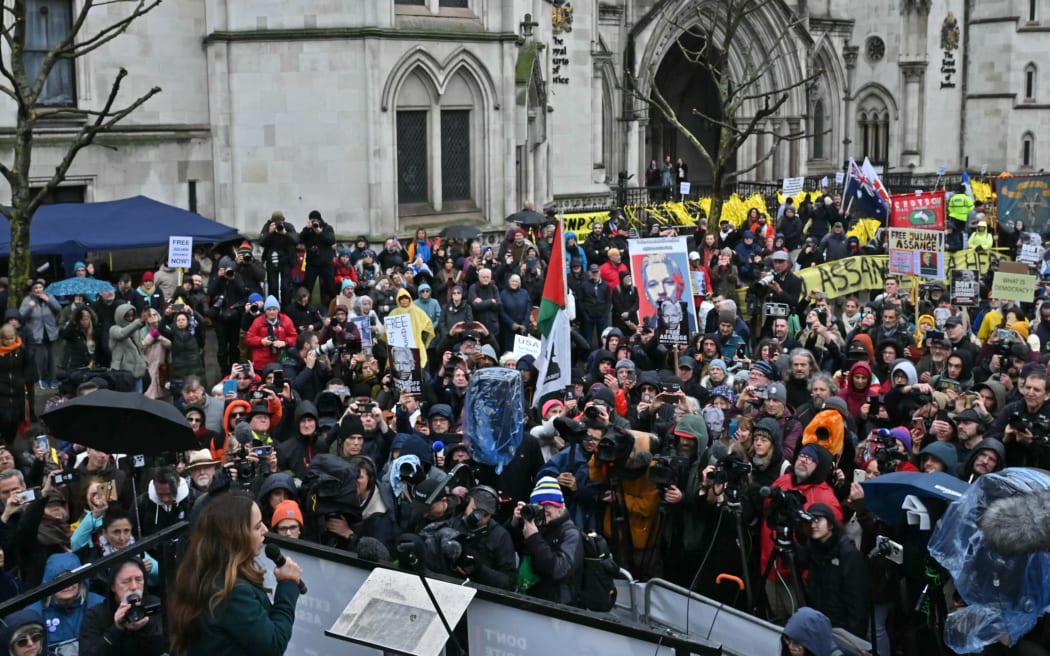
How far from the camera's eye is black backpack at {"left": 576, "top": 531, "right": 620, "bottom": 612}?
714cm

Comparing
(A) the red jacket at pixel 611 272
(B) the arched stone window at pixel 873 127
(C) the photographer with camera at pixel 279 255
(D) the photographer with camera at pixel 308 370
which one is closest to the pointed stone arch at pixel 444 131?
(C) the photographer with camera at pixel 279 255

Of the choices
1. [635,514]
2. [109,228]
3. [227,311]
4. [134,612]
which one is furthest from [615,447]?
[109,228]

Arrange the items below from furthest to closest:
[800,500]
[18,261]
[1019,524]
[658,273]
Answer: [658,273] → [18,261] → [800,500] → [1019,524]

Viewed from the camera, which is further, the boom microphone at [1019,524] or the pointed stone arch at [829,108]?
the pointed stone arch at [829,108]

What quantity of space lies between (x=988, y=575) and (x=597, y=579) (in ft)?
6.66

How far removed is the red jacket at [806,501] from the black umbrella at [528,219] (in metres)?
14.0

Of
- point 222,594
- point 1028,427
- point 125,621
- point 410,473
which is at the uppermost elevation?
point 222,594

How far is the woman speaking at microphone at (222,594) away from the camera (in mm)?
4812

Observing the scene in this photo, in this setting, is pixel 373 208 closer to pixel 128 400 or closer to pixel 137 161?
pixel 137 161

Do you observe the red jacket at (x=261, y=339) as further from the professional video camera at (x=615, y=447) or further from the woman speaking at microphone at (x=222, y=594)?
the woman speaking at microphone at (x=222, y=594)

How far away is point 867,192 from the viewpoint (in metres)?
24.4

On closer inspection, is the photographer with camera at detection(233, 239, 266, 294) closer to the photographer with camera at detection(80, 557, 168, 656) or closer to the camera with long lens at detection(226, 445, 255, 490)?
the camera with long lens at detection(226, 445, 255, 490)

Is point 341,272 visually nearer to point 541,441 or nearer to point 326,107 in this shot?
point 326,107

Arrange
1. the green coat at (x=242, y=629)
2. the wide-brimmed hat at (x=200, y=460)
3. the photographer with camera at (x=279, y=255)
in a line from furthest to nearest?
the photographer with camera at (x=279, y=255), the wide-brimmed hat at (x=200, y=460), the green coat at (x=242, y=629)
